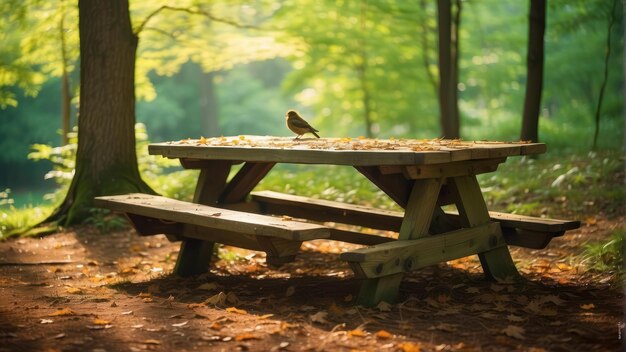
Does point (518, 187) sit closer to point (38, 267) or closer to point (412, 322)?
point (412, 322)

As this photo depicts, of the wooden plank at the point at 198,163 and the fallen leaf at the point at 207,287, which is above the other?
the wooden plank at the point at 198,163

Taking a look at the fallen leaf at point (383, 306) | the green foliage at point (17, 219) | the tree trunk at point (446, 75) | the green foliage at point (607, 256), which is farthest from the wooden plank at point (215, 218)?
the tree trunk at point (446, 75)

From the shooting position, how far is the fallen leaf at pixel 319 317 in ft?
13.1

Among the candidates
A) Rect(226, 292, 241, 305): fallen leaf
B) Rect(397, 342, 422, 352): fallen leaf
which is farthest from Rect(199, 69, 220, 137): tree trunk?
Rect(397, 342, 422, 352): fallen leaf

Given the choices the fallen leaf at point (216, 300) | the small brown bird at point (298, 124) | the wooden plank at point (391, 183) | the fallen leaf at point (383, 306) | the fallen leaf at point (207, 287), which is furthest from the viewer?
the small brown bird at point (298, 124)

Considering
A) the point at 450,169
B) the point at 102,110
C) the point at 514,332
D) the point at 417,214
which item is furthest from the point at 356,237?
the point at 102,110

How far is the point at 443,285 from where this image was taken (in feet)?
16.4

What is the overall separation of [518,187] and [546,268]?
2.97 meters

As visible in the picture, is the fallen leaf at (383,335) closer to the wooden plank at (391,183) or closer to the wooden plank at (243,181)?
the wooden plank at (391,183)

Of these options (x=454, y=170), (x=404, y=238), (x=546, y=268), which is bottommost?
(x=546, y=268)

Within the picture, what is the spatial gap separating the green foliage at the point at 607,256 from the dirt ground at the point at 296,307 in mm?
111

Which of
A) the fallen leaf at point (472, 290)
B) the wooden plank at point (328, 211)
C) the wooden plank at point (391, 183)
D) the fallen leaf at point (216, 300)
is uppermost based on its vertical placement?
the wooden plank at point (391, 183)

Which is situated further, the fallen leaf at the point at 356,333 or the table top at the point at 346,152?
the table top at the point at 346,152

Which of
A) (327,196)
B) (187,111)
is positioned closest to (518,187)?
(327,196)
